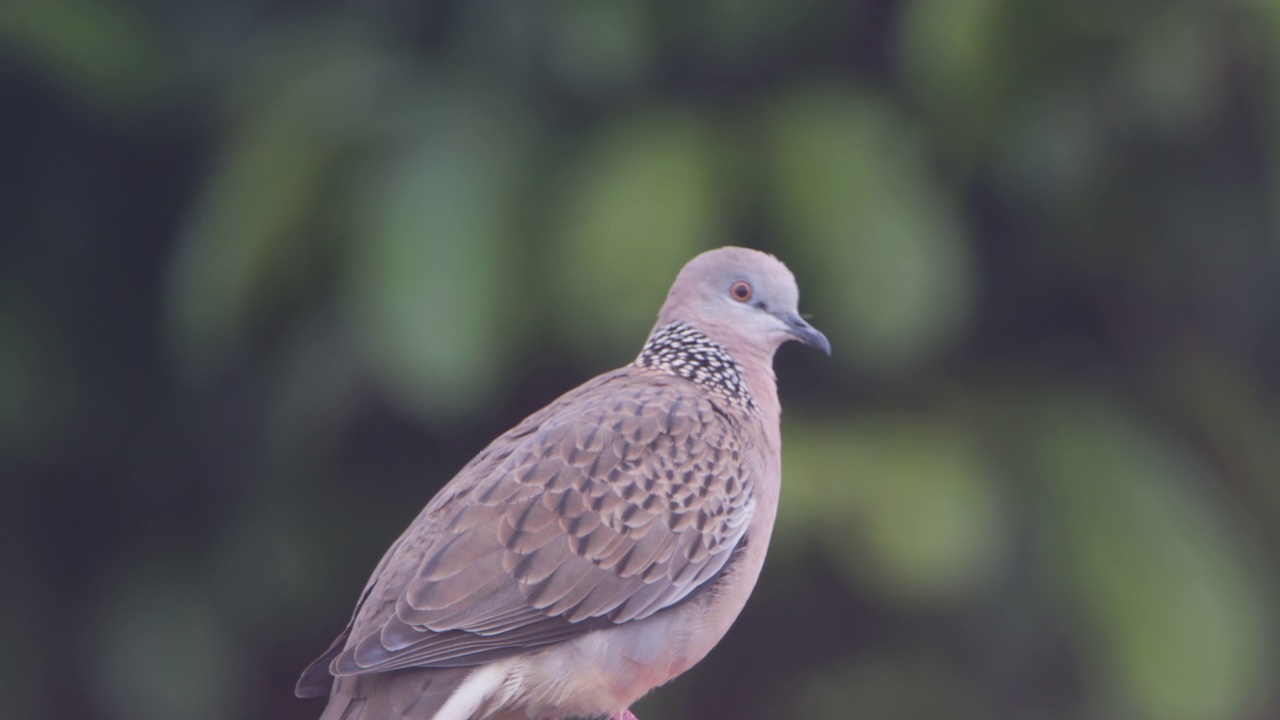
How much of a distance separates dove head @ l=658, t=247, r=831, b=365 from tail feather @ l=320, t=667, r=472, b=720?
1122 millimetres

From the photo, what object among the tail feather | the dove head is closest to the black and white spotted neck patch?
the dove head

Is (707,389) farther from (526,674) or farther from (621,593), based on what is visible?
(526,674)

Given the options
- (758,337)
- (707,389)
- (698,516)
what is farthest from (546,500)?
(758,337)

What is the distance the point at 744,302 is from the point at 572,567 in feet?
2.90

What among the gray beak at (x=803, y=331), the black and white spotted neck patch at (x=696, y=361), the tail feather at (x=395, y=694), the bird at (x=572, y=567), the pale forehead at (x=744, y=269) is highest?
the pale forehead at (x=744, y=269)

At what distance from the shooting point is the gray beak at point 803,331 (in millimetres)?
3328

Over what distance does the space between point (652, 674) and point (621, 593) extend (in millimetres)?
183

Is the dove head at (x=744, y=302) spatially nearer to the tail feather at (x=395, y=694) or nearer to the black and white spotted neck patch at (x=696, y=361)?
the black and white spotted neck patch at (x=696, y=361)

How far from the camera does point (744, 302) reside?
3.44 meters

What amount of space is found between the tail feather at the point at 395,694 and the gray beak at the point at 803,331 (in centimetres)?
117

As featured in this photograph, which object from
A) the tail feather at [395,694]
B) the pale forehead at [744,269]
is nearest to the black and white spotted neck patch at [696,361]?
the pale forehead at [744,269]

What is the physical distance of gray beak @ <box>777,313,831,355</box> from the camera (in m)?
3.33

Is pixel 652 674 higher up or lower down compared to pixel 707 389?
lower down

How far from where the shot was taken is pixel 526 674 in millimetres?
2828
